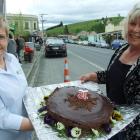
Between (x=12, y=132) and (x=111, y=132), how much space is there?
66 centimetres

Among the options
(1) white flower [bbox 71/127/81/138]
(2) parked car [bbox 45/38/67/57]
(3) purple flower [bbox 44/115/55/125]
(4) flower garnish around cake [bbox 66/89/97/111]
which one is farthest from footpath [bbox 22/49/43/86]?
(1) white flower [bbox 71/127/81/138]

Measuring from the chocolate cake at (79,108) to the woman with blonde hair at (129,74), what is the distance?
0.14 m

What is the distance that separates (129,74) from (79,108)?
0.47m

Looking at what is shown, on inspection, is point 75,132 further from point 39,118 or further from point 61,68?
point 61,68

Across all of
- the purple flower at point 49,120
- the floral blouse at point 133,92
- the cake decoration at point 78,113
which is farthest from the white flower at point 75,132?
the floral blouse at point 133,92

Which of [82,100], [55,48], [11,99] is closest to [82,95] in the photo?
[82,100]

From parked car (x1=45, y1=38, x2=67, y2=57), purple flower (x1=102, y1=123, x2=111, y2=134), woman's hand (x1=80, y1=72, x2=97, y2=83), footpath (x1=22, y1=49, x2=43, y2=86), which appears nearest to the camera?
purple flower (x1=102, y1=123, x2=111, y2=134)

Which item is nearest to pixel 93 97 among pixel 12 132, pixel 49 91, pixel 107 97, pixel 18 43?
pixel 107 97

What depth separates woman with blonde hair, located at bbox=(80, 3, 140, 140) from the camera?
2637mm

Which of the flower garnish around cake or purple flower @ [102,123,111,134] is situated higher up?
the flower garnish around cake

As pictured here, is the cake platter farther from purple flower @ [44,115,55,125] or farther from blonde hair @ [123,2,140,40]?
blonde hair @ [123,2,140,40]

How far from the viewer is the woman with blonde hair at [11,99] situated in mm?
2434

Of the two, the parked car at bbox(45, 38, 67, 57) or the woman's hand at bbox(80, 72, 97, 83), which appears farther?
the parked car at bbox(45, 38, 67, 57)

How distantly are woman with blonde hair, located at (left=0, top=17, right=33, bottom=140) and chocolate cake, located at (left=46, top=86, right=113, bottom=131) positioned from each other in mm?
190
